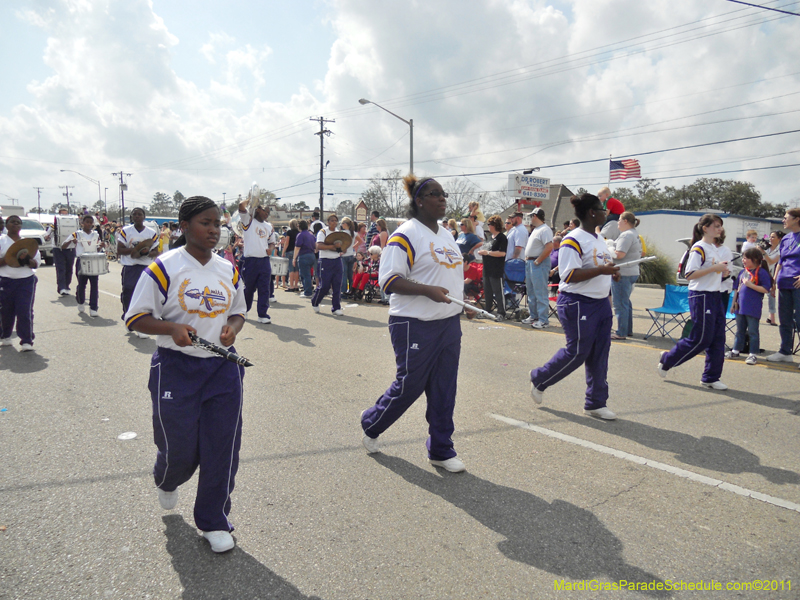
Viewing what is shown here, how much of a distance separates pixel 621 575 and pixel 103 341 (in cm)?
814

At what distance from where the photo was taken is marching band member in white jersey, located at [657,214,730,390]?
19.4 feet

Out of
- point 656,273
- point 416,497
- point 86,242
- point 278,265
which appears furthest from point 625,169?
point 416,497

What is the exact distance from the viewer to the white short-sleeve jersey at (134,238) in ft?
27.7

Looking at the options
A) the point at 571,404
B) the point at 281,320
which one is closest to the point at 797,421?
the point at 571,404

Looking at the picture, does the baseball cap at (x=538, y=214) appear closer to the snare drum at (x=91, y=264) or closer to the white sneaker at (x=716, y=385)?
the white sneaker at (x=716, y=385)

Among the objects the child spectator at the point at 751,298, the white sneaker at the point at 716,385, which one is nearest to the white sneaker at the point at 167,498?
the white sneaker at the point at 716,385

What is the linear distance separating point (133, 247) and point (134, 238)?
14cm

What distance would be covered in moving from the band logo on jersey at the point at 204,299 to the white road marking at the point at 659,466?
300cm

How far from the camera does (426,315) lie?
3730 millimetres

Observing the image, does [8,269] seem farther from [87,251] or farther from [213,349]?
[213,349]

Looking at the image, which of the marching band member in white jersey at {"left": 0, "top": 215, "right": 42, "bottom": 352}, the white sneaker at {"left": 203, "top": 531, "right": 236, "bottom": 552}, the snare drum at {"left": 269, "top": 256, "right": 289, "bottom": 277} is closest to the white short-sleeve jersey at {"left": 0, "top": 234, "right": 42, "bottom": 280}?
the marching band member in white jersey at {"left": 0, "top": 215, "right": 42, "bottom": 352}

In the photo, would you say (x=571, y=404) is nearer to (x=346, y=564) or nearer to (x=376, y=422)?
(x=376, y=422)

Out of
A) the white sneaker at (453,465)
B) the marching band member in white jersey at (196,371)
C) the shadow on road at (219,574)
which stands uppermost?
the marching band member in white jersey at (196,371)

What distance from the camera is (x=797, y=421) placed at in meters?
5.12
